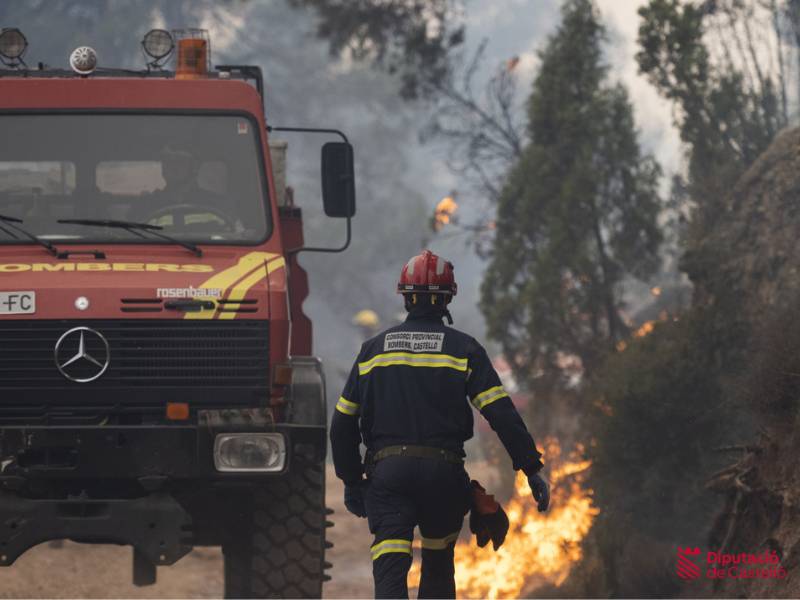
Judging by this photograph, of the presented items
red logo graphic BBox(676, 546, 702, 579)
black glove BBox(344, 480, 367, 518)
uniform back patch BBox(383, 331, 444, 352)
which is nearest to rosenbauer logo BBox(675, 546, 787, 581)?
red logo graphic BBox(676, 546, 702, 579)

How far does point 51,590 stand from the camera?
10836 mm

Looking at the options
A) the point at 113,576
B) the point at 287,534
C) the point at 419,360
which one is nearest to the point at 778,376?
the point at 287,534

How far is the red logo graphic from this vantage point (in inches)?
397

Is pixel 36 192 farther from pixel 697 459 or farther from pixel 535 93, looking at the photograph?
pixel 535 93

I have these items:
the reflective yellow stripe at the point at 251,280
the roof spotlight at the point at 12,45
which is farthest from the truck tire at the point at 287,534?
the roof spotlight at the point at 12,45

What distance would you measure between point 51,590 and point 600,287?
7231 mm

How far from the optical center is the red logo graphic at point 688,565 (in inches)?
397

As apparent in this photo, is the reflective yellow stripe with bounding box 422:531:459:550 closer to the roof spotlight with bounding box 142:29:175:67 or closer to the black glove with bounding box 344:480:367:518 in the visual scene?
the black glove with bounding box 344:480:367:518

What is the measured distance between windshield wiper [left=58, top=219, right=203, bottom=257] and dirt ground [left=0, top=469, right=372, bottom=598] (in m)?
3.96

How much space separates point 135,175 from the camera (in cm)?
796

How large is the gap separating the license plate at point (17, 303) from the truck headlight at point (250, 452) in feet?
4.04

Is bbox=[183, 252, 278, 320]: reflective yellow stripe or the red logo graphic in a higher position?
bbox=[183, 252, 278, 320]: reflective yellow stripe

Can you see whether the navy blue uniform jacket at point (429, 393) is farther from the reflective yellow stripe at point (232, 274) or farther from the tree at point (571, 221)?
the tree at point (571, 221)

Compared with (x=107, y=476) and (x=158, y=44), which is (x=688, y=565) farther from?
(x=158, y=44)
